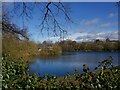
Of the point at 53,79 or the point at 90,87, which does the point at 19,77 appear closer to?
the point at 53,79

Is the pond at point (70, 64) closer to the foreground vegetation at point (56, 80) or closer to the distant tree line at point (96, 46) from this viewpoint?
the distant tree line at point (96, 46)

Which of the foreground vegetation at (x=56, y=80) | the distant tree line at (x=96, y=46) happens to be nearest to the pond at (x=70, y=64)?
the distant tree line at (x=96, y=46)

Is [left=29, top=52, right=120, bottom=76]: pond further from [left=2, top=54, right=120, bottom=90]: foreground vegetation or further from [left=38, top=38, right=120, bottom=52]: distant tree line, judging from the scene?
[left=2, top=54, right=120, bottom=90]: foreground vegetation

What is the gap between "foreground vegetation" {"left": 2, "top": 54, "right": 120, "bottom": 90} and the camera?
3129 millimetres

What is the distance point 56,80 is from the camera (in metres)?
3.28

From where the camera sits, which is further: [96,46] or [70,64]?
[70,64]

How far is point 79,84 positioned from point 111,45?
178 cm

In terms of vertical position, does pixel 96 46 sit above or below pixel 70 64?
above

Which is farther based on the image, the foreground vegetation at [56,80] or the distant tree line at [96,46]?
the distant tree line at [96,46]

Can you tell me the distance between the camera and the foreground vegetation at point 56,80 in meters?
3.13

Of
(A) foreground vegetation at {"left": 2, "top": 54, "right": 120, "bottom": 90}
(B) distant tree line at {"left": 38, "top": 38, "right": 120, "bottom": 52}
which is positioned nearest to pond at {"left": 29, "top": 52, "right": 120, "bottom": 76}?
(B) distant tree line at {"left": 38, "top": 38, "right": 120, "bottom": 52}

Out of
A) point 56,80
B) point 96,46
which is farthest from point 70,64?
point 56,80

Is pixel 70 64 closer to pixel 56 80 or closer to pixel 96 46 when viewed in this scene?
pixel 96 46

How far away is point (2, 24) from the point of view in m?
4.48
